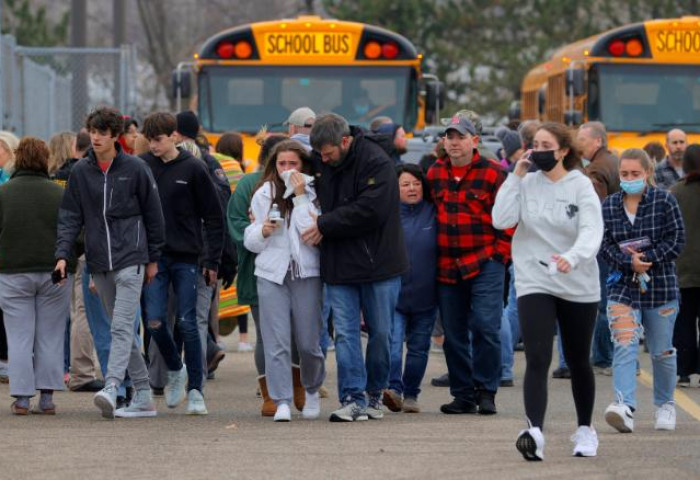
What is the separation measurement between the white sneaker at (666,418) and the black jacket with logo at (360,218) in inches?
64.0

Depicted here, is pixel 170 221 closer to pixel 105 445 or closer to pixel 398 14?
pixel 105 445

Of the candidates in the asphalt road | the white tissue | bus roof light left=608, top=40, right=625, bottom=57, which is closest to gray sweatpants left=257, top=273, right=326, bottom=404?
the asphalt road

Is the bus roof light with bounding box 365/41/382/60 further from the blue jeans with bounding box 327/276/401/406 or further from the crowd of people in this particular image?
the blue jeans with bounding box 327/276/401/406

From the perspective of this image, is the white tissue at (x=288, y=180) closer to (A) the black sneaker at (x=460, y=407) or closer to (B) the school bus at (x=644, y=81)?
(A) the black sneaker at (x=460, y=407)

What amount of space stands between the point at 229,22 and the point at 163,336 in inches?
1786

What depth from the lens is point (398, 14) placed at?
1415 inches

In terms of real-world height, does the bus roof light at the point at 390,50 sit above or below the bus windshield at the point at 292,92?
above

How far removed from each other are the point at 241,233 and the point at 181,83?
8.60 m

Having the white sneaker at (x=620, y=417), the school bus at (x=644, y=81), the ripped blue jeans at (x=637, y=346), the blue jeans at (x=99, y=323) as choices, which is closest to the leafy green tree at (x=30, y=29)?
the school bus at (x=644, y=81)

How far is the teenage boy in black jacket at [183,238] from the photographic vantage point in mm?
10094

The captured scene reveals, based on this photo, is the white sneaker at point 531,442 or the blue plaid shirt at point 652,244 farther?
the blue plaid shirt at point 652,244

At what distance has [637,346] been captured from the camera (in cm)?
959

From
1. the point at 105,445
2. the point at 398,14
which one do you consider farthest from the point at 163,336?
the point at 398,14

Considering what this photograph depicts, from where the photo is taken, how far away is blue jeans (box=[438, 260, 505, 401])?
1003cm
